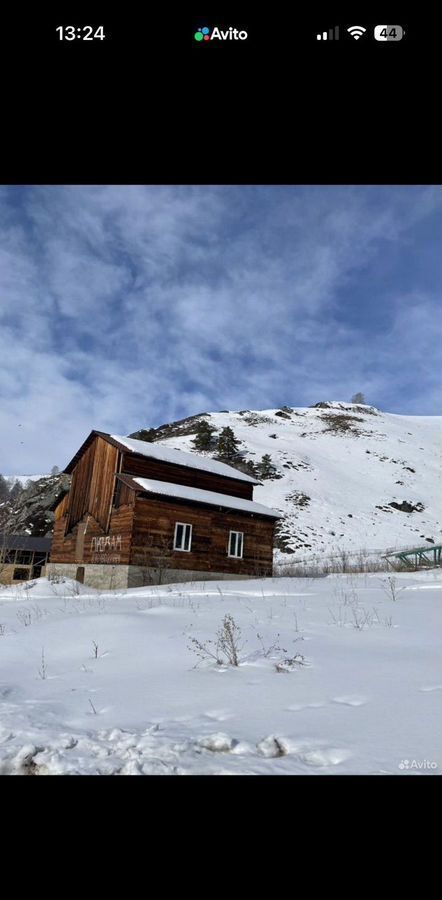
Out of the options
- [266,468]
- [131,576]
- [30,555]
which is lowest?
[30,555]

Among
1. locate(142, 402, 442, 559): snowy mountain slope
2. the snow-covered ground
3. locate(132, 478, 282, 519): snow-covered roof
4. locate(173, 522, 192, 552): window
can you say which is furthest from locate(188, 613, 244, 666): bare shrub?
locate(142, 402, 442, 559): snowy mountain slope

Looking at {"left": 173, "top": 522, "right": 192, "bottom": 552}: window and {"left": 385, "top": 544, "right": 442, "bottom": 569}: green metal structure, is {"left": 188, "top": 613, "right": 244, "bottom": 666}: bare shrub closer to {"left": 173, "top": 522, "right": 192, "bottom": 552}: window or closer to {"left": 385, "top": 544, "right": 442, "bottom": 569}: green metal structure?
{"left": 173, "top": 522, "right": 192, "bottom": 552}: window

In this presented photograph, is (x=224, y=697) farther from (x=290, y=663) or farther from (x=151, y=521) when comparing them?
(x=151, y=521)

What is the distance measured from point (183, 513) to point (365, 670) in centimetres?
1880

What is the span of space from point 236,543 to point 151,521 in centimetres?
531

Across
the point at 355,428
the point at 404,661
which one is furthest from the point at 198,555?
the point at 355,428

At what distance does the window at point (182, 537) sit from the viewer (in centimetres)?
2259

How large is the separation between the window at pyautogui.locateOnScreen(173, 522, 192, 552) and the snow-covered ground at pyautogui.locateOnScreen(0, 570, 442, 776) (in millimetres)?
15048

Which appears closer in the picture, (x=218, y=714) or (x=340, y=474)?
(x=218, y=714)

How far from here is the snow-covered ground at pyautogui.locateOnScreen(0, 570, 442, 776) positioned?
101 inches

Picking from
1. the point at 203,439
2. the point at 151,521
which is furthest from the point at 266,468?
the point at 151,521

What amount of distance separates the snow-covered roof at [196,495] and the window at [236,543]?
1281 millimetres
